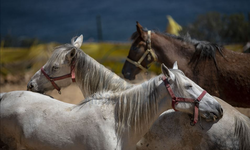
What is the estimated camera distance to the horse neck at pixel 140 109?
2.14 metres

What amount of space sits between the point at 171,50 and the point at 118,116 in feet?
6.00

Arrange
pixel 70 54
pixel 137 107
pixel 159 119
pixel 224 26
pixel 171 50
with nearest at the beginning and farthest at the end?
pixel 137 107, pixel 159 119, pixel 70 54, pixel 171 50, pixel 224 26

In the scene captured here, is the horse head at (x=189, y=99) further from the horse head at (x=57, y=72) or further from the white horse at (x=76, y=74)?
the horse head at (x=57, y=72)

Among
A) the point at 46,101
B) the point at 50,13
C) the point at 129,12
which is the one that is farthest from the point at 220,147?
the point at 50,13

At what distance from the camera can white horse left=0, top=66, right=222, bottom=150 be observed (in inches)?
82.0

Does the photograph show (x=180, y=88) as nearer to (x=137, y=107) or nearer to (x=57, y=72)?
(x=137, y=107)

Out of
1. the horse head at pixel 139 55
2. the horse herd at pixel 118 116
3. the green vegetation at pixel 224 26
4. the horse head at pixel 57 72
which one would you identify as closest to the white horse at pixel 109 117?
the horse herd at pixel 118 116

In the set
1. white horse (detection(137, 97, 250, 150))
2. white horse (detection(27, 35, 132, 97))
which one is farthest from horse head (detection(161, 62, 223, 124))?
white horse (detection(27, 35, 132, 97))

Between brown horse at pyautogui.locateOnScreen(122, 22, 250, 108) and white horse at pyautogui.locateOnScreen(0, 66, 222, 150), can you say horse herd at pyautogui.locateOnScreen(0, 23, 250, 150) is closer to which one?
white horse at pyautogui.locateOnScreen(0, 66, 222, 150)

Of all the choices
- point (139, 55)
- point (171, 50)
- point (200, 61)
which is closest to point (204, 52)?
point (200, 61)

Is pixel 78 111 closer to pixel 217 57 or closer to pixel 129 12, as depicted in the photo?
pixel 217 57

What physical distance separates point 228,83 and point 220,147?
1423 millimetres

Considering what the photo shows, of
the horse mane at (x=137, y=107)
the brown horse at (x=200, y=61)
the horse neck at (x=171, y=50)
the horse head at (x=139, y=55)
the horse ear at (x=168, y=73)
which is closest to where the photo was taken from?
the horse ear at (x=168, y=73)

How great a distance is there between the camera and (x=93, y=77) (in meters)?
2.70
